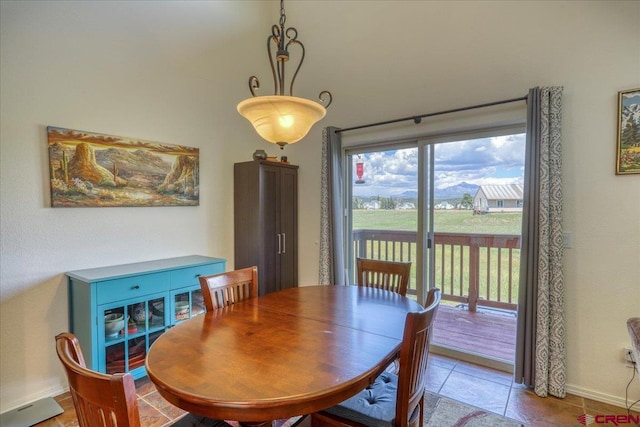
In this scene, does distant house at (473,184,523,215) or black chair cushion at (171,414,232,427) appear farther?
distant house at (473,184,523,215)

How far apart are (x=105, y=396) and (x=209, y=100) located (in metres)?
3.07

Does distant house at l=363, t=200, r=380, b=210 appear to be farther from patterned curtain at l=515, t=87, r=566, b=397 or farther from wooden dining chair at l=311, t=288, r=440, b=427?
wooden dining chair at l=311, t=288, r=440, b=427

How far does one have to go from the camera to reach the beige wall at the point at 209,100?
217 centimetres

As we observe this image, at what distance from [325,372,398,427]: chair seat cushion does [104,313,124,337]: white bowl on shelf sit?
5.70 ft

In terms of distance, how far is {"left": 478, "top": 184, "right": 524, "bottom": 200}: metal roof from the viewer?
2.67 meters

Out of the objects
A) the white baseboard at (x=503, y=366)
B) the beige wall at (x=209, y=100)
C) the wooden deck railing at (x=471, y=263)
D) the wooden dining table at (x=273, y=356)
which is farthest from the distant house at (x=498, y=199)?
the wooden dining table at (x=273, y=356)

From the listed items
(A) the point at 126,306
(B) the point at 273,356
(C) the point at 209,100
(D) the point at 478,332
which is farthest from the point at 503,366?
(C) the point at 209,100

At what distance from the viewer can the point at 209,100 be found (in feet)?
10.9

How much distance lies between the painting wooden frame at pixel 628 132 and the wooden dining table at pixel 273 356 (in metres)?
1.75

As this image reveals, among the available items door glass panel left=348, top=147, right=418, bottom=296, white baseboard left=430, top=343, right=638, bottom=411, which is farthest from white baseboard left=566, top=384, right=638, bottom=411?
door glass panel left=348, top=147, right=418, bottom=296

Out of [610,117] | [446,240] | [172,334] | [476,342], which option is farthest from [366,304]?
[610,117]

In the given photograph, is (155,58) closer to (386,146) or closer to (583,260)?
(386,146)

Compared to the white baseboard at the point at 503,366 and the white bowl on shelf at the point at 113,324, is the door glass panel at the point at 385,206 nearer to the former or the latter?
the white baseboard at the point at 503,366

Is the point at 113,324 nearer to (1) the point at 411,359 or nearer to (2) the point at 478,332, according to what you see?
(1) the point at 411,359
